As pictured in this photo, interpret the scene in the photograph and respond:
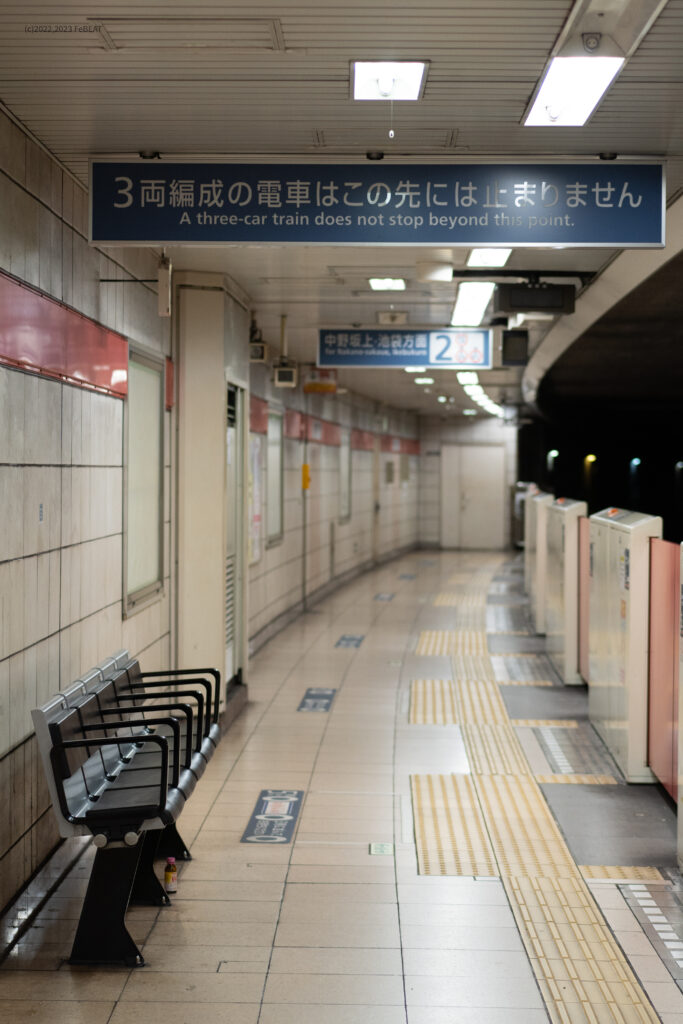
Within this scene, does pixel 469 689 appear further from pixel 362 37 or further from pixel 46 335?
pixel 362 37

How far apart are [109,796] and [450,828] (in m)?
1.88

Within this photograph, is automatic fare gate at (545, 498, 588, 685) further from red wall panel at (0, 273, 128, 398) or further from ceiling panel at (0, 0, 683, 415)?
red wall panel at (0, 273, 128, 398)

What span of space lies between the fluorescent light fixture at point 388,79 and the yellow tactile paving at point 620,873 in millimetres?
3190

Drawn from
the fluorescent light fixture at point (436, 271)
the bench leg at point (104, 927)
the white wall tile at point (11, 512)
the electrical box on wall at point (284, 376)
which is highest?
the fluorescent light fixture at point (436, 271)

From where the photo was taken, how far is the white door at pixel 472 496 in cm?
2445

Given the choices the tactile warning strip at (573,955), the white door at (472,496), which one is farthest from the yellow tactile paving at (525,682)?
the white door at (472,496)

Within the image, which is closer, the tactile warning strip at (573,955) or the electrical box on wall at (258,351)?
the tactile warning strip at (573,955)

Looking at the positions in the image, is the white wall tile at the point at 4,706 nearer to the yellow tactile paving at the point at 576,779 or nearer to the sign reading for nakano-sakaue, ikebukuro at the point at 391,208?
the sign reading for nakano-sakaue, ikebukuro at the point at 391,208

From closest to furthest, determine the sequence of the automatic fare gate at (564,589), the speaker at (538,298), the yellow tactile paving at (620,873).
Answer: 1. the yellow tactile paving at (620,873)
2. the speaker at (538,298)
3. the automatic fare gate at (564,589)

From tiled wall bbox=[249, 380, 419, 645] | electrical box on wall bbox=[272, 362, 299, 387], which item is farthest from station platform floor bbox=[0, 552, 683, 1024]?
tiled wall bbox=[249, 380, 419, 645]

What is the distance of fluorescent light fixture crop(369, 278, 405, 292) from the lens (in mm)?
6934

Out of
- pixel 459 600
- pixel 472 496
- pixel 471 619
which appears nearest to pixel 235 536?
pixel 471 619

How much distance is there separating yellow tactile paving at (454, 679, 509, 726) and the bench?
3321 mm

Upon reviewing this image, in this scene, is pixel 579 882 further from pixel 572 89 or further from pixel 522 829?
pixel 572 89
